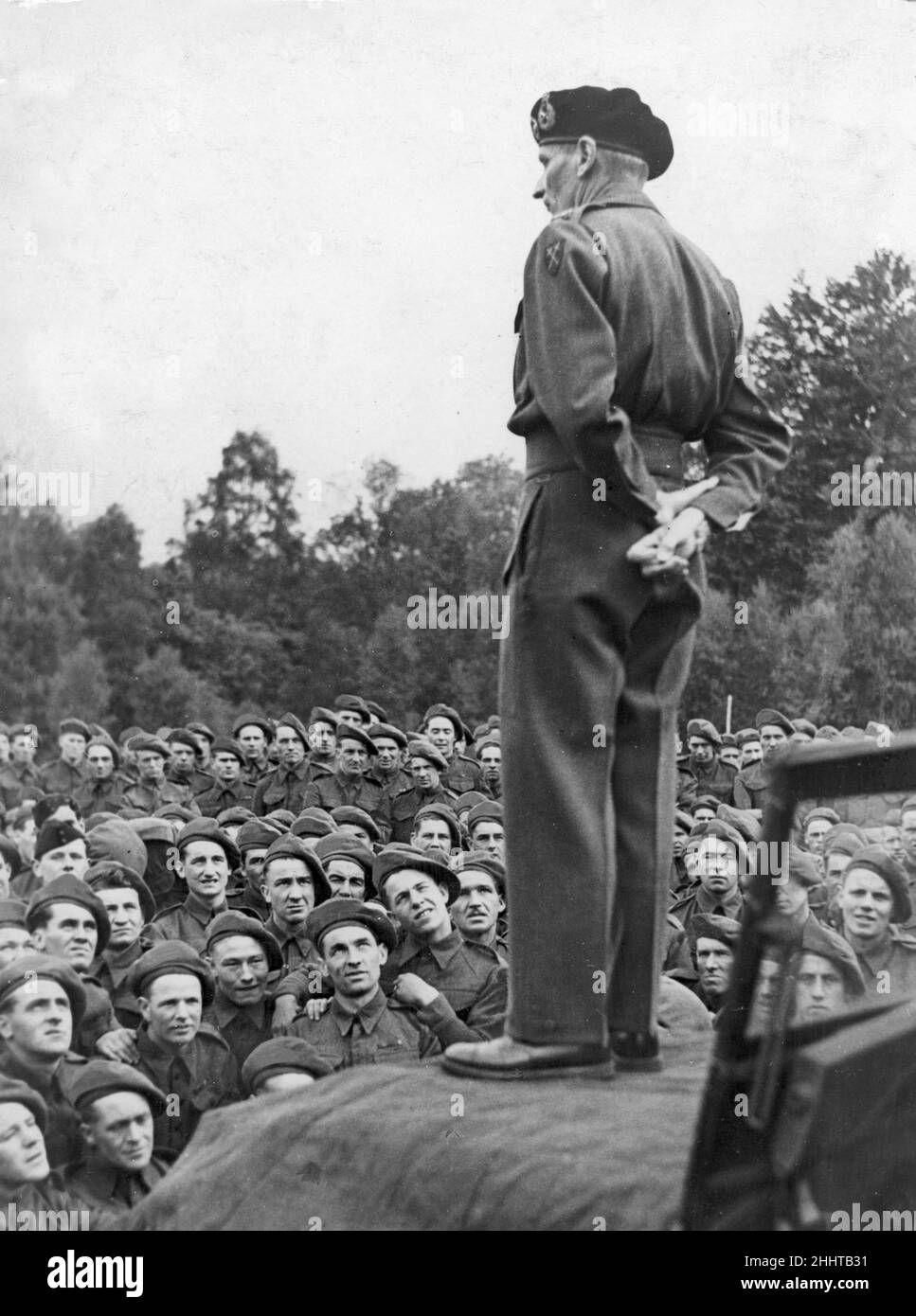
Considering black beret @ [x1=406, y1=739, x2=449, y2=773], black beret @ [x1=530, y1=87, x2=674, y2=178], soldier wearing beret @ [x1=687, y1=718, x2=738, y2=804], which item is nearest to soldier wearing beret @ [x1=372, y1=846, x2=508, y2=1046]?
black beret @ [x1=406, y1=739, x2=449, y2=773]

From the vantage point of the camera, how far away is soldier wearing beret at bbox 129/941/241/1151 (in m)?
6.83

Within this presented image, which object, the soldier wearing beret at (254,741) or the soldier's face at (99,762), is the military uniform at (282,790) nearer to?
the soldier wearing beret at (254,741)

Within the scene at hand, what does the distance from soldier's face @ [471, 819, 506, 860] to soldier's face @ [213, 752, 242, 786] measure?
36.2 inches

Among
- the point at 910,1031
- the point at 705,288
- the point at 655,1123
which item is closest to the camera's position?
the point at 910,1031

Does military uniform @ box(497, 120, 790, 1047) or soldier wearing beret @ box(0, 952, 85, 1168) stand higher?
military uniform @ box(497, 120, 790, 1047)

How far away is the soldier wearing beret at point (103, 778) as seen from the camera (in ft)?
23.5

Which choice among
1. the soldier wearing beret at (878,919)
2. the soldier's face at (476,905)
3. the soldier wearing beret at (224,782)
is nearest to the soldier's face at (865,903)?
the soldier wearing beret at (878,919)

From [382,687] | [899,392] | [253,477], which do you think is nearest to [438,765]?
[382,687]

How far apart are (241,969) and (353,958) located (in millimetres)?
407

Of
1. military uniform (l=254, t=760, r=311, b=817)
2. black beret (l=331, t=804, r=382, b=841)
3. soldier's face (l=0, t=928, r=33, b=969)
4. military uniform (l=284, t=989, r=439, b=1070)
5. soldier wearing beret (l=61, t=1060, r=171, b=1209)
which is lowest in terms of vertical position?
soldier wearing beret (l=61, t=1060, r=171, b=1209)

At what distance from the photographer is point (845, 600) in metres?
7.18

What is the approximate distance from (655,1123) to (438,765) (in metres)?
1.49

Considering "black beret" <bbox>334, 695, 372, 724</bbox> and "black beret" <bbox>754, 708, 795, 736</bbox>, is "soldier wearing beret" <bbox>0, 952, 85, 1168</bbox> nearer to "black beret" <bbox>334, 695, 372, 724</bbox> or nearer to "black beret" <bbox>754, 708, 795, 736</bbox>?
"black beret" <bbox>334, 695, 372, 724</bbox>
